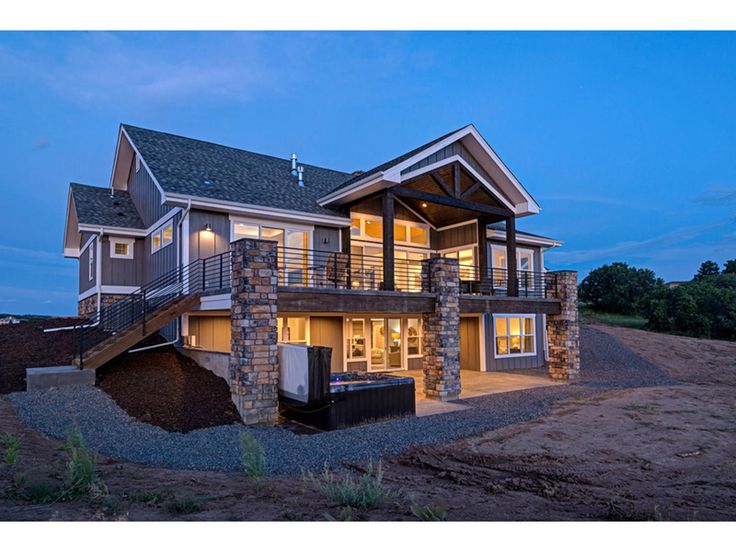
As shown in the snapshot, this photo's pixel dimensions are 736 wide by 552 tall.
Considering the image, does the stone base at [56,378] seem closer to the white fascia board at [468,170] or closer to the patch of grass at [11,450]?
the patch of grass at [11,450]

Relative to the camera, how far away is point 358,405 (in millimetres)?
10250

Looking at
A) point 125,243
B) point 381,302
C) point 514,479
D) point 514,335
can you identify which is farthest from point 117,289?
point 514,335

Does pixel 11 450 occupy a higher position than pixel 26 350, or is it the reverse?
pixel 26 350

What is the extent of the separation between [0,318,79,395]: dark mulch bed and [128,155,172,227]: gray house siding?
5.15 meters

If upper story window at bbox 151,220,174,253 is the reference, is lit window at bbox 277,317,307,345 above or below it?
below

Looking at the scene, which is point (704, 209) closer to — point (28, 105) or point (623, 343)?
point (623, 343)

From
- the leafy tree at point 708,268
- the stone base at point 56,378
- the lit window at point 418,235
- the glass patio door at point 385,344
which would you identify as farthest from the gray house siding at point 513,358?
the leafy tree at point 708,268

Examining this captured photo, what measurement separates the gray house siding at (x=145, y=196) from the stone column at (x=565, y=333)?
14.6 meters

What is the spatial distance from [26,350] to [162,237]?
5540mm

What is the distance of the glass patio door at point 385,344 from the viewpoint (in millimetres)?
17922

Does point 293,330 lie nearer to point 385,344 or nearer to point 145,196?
point 385,344

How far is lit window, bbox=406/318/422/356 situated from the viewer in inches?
745

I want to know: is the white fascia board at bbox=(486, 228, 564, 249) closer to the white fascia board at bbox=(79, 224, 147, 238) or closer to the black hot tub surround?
the black hot tub surround

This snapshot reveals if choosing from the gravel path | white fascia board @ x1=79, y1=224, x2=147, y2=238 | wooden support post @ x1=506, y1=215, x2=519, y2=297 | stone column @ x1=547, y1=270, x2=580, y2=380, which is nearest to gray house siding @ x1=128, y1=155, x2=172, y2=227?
white fascia board @ x1=79, y1=224, x2=147, y2=238
